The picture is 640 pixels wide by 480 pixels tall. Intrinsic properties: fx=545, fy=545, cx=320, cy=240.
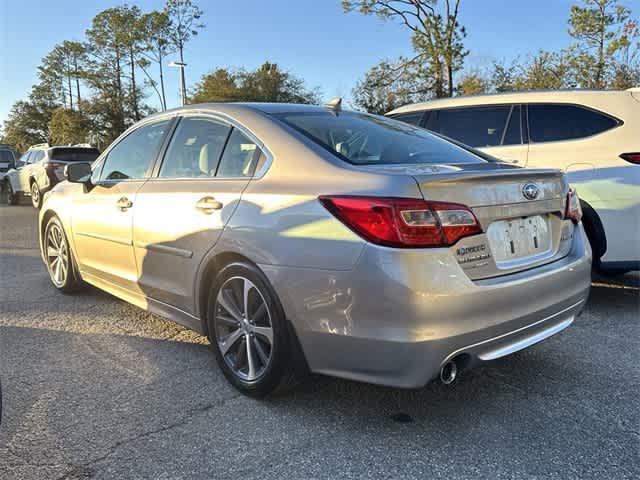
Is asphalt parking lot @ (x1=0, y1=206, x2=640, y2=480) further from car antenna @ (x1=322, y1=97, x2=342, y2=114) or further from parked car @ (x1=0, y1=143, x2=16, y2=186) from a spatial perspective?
parked car @ (x1=0, y1=143, x2=16, y2=186)

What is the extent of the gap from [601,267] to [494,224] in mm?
2441

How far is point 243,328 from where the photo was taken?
284 cm

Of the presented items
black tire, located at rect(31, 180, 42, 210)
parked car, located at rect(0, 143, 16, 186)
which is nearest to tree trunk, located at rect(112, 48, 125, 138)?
parked car, located at rect(0, 143, 16, 186)

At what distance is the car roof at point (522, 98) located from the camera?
4602mm

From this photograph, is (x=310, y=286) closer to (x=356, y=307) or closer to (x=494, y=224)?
(x=356, y=307)

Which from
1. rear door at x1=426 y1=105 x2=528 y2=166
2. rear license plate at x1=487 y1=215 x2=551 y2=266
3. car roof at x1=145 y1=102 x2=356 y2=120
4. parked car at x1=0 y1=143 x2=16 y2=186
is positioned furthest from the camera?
parked car at x1=0 y1=143 x2=16 y2=186

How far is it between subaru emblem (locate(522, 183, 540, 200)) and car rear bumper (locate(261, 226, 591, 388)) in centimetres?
35

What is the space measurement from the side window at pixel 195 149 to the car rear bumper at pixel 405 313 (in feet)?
3.16

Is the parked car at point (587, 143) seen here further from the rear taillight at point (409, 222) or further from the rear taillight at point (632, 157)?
the rear taillight at point (409, 222)

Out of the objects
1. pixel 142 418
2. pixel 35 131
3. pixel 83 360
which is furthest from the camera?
pixel 35 131

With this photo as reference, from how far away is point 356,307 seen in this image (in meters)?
2.24

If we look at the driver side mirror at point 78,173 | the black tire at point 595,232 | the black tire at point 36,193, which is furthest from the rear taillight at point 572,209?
the black tire at point 36,193

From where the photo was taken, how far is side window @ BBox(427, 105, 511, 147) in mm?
5129

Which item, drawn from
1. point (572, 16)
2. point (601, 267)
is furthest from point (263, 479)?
point (572, 16)
